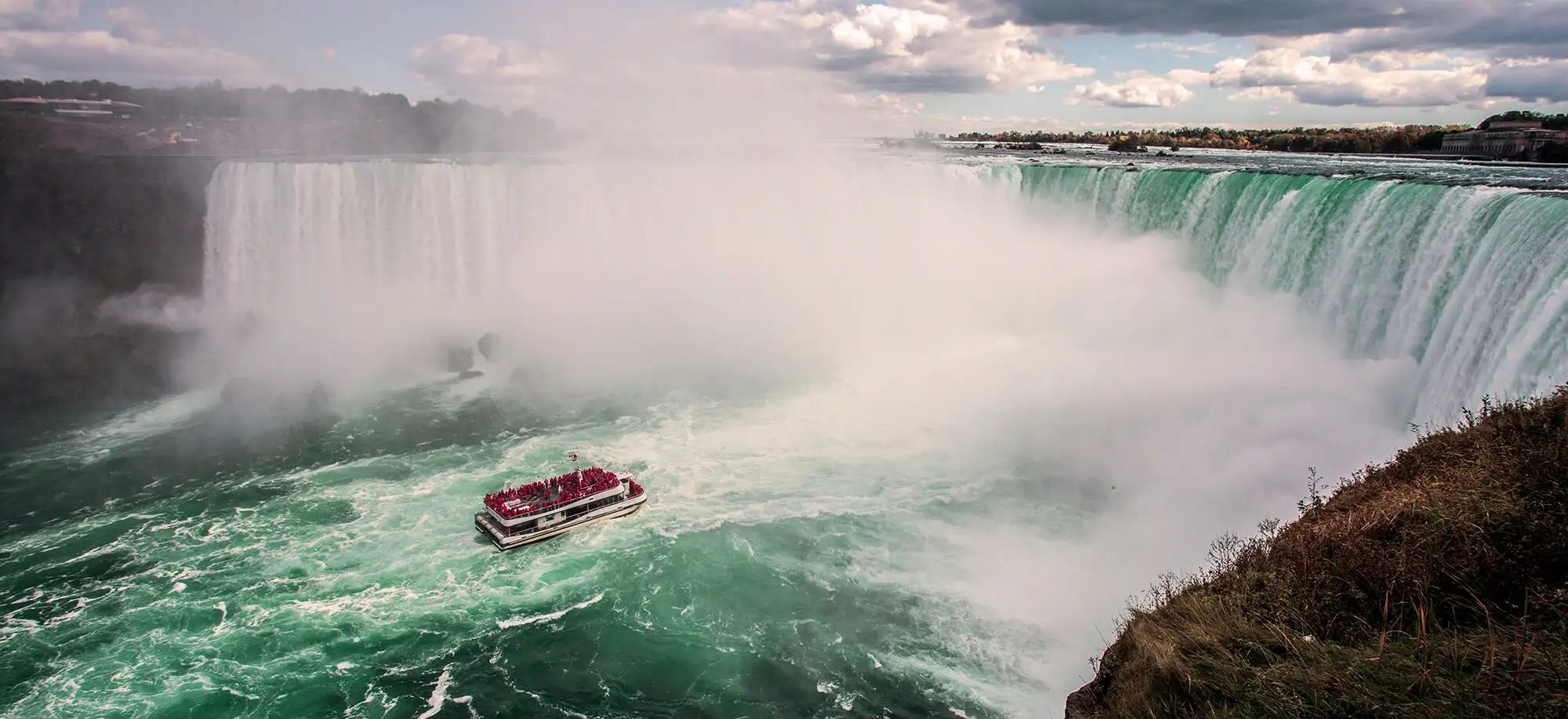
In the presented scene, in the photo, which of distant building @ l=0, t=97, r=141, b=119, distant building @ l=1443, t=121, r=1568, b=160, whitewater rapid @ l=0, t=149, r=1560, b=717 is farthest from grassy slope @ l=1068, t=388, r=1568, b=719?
distant building @ l=0, t=97, r=141, b=119

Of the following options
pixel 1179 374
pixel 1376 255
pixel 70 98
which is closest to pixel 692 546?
pixel 1179 374

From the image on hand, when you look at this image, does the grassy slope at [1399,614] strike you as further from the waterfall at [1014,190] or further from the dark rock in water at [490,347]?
the dark rock in water at [490,347]

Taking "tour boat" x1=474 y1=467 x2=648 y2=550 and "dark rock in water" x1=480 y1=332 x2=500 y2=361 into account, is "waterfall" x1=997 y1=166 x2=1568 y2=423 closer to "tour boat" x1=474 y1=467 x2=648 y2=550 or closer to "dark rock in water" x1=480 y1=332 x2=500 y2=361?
"tour boat" x1=474 y1=467 x2=648 y2=550

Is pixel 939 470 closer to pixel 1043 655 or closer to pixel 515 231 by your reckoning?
pixel 1043 655

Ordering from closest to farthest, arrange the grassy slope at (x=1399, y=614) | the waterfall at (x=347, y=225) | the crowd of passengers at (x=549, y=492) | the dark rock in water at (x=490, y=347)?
the grassy slope at (x=1399, y=614), the crowd of passengers at (x=549, y=492), the dark rock in water at (x=490, y=347), the waterfall at (x=347, y=225)

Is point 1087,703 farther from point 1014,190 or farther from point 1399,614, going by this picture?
point 1014,190

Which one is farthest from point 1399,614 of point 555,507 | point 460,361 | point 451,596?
point 460,361

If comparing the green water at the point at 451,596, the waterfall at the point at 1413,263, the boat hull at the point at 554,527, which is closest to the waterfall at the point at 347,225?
the green water at the point at 451,596
